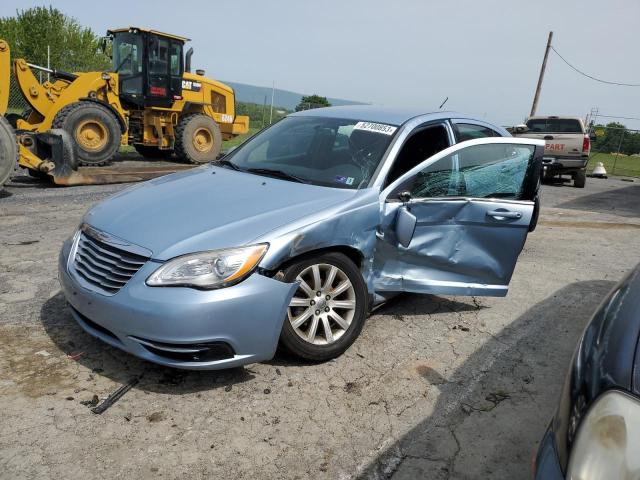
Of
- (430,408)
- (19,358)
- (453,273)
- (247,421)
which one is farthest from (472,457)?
(19,358)

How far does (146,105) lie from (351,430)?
10988mm

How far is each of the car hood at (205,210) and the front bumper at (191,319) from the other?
232 millimetres

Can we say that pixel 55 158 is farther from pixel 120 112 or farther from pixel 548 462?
pixel 548 462

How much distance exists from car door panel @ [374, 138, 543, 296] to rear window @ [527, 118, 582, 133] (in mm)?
12119

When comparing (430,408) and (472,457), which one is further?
(430,408)

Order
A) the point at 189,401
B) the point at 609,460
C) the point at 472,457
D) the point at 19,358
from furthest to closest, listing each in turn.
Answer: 1. the point at 19,358
2. the point at 189,401
3. the point at 472,457
4. the point at 609,460

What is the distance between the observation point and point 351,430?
2.77m

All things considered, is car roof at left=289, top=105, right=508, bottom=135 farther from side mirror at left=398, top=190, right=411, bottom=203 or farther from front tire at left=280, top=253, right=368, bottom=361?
front tire at left=280, top=253, right=368, bottom=361

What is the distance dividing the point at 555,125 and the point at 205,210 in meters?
14.2

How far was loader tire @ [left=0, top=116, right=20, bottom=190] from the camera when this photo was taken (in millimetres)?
7598

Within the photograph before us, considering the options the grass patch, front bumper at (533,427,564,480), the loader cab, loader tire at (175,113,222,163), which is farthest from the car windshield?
the grass patch

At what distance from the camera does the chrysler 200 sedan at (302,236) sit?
284 cm

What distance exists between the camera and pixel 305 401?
300 cm

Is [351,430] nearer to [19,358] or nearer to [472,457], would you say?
[472,457]
